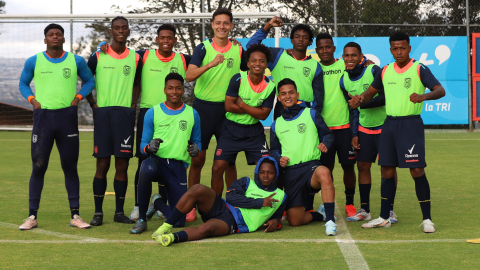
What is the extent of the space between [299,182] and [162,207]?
1468 millimetres

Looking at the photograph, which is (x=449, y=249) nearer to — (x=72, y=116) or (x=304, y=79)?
(x=304, y=79)

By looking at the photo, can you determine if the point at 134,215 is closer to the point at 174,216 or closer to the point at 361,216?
the point at 174,216

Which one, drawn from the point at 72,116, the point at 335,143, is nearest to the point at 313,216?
the point at 335,143

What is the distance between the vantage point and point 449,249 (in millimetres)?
4387

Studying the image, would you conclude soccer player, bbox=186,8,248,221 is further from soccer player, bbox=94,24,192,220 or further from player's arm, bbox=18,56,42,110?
player's arm, bbox=18,56,42,110

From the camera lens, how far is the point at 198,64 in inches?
238

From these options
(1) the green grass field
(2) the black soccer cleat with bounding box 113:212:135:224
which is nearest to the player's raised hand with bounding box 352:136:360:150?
(1) the green grass field

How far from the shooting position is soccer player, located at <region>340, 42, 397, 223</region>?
19.0 feet

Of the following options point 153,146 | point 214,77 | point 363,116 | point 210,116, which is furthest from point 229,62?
point 363,116

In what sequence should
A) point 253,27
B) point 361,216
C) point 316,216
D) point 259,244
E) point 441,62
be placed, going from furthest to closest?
point 441,62 < point 253,27 < point 361,216 < point 316,216 < point 259,244

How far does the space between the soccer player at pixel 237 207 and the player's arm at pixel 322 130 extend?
2.04ft

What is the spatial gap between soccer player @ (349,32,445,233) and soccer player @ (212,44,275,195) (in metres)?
1.29

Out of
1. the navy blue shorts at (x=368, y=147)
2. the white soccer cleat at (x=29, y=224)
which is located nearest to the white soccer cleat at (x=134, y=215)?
the white soccer cleat at (x=29, y=224)

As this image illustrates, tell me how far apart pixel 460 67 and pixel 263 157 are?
43.7ft
